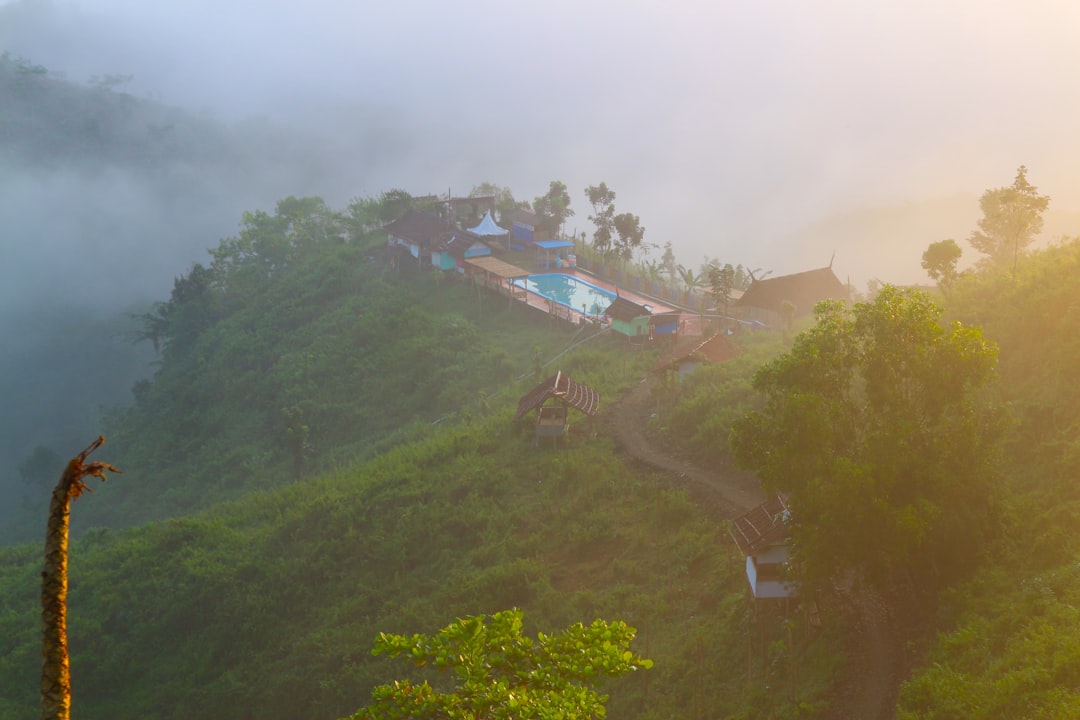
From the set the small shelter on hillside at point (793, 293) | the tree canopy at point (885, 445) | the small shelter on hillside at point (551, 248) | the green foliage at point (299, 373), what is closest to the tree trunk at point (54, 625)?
the tree canopy at point (885, 445)

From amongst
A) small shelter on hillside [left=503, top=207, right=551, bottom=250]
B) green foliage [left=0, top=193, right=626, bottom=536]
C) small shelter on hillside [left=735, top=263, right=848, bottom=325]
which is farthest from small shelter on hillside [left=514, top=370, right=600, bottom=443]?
small shelter on hillside [left=503, top=207, right=551, bottom=250]

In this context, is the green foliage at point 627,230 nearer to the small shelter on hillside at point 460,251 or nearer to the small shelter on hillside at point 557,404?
the small shelter on hillside at point 460,251

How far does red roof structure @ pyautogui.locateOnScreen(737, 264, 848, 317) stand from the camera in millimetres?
48125

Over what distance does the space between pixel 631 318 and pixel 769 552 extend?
85.7 ft

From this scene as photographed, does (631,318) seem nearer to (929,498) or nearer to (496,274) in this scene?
(496,274)

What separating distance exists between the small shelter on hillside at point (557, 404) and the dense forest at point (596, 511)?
980 millimetres

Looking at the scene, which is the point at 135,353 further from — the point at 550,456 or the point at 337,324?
the point at 550,456

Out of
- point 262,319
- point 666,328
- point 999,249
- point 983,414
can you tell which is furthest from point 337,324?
point 983,414

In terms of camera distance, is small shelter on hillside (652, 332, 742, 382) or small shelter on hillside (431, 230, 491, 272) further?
small shelter on hillside (431, 230, 491, 272)

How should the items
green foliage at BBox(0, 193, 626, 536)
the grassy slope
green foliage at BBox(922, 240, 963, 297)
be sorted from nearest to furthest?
the grassy slope → green foliage at BBox(922, 240, 963, 297) → green foliage at BBox(0, 193, 626, 536)

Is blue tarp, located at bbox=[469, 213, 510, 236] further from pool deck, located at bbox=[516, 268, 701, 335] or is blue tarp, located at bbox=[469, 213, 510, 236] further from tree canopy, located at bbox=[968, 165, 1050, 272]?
tree canopy, located at bbox=[968, 165, 1050, 272]

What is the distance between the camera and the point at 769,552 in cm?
2098

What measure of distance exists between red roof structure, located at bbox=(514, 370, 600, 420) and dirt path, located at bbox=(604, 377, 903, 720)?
3376mm

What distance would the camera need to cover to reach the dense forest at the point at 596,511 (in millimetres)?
18828
